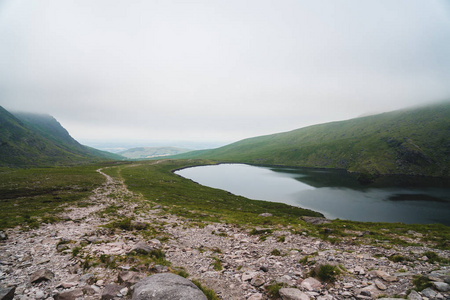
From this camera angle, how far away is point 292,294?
8219 millimetres

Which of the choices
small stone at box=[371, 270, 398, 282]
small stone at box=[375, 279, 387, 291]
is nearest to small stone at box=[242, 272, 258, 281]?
small stone at box=[375, 279, 387, 291]

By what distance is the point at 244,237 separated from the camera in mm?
18875

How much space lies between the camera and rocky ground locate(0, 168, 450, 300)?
8414mm

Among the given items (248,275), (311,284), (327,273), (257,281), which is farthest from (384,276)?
(248,275)

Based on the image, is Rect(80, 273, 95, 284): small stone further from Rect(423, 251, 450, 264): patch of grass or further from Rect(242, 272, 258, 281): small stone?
Rect(423, 251, 450, 264): patch of grass

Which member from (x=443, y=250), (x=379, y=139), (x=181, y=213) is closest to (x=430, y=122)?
(x=379, y=139)

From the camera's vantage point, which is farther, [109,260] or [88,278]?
[109,260]

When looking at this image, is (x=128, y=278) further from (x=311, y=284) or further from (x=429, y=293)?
(x=429, y=293)

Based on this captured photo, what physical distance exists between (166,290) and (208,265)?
559 centimetres

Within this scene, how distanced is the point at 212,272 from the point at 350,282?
7.83m

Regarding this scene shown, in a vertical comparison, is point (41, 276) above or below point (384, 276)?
above

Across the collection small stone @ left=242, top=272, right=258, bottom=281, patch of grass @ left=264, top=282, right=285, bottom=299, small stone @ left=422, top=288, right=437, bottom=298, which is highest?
small stone @ left=422, top=288, right=437, bottom=298

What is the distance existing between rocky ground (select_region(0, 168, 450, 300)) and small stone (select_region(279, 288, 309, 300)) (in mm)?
45

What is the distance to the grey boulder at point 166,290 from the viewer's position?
7.16m
